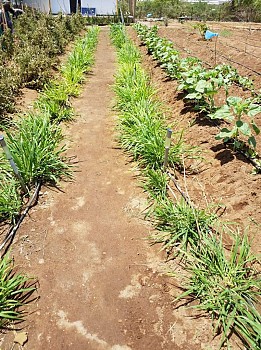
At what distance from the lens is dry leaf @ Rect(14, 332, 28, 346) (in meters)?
1.57

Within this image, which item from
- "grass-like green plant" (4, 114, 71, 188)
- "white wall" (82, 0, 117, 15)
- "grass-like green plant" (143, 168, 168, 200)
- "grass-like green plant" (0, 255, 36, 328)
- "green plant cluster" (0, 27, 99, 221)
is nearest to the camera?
"grass-like green plant" (0, 255, 36, 328)

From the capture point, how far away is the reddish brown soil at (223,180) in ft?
7.56

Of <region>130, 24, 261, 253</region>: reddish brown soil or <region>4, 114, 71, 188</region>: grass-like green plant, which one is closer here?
<region>130, 24, 261, 253</region>: reddish brown soil

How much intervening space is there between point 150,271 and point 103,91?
4580 mm

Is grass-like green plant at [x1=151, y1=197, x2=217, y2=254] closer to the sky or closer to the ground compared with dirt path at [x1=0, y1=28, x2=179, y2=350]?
closer to the sky

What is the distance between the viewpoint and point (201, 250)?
2.01m

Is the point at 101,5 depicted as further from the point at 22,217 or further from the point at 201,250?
the point at 201,250

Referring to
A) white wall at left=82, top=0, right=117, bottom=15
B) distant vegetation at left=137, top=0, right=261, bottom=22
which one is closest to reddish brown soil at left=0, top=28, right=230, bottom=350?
white wall at left=82, top=0, right=117, bottom=15

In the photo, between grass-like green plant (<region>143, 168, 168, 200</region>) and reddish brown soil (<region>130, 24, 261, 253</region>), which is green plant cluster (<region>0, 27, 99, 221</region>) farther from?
reddish brown soil (<region>130, 24, 261, 253</region>)

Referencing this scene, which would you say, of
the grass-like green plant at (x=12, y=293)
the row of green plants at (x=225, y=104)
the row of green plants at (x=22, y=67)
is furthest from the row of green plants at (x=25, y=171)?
the row of green plants at (x=225, y=104)

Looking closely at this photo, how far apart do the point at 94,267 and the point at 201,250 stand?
847 millimetres

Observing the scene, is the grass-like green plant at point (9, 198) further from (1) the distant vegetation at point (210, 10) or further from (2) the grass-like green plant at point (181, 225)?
(1) the distant vegetation at point (210, 10)

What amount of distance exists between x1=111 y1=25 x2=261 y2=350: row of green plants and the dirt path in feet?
0.62

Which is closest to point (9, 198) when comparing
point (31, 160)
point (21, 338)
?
point (31, 160)
